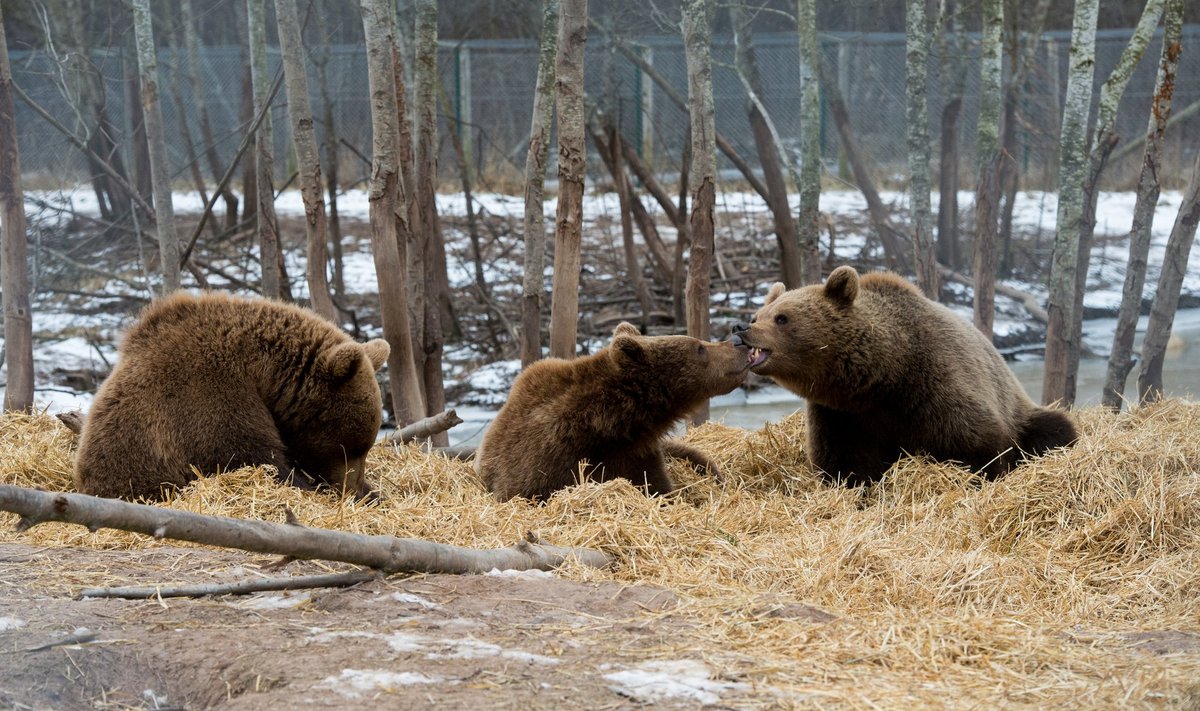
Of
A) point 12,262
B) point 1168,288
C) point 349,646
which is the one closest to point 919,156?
point 1168,288

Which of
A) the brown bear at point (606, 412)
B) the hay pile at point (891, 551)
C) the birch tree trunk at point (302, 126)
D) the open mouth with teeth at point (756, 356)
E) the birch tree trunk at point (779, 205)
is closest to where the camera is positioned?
the hay pile at point (891, 551)

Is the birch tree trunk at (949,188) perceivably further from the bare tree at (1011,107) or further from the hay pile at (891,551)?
the hay pile at (891,551)

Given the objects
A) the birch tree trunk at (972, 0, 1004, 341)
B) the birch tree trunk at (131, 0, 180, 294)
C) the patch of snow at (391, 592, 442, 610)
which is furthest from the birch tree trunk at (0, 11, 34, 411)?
the birch tree trunk at (972, 0, 1004, 341)

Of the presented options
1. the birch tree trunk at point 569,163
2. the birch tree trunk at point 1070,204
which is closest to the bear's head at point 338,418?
the birch tree trunk at point 569,163

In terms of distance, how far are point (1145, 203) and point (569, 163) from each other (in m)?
4.49

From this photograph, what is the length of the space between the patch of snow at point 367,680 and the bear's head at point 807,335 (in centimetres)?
358

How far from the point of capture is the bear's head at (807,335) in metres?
6.62

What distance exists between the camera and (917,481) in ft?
21.1

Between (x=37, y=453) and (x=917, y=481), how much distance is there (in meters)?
5.03

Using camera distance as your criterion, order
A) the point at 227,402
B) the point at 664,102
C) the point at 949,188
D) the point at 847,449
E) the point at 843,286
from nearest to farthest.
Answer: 1. the point at 227,402
2. the point at 843,286
3. the point at 847,449
4. the point at 949,188
5. the point at 664,102

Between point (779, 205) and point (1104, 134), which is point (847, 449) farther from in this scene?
point (779, 205)

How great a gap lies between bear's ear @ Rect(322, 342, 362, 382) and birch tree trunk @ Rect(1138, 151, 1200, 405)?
5639 millimetres

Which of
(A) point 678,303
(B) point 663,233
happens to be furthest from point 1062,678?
(B) point 663,233

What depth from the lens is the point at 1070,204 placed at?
9258 mm
